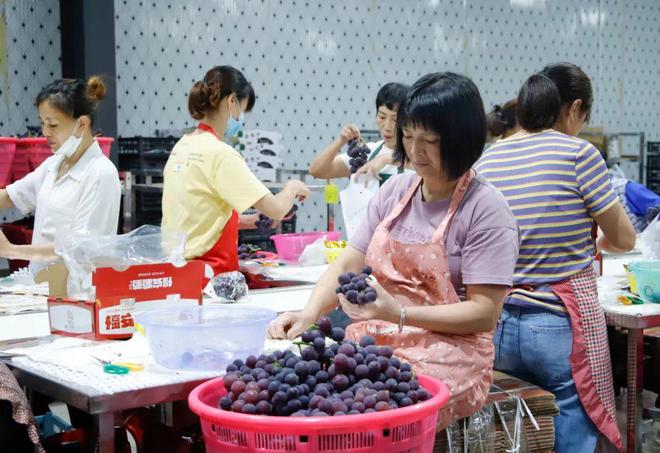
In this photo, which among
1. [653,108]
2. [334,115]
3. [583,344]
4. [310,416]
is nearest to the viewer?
[310,416]

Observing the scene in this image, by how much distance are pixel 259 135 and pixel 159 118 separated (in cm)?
91

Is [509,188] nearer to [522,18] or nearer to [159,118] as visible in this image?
[159,118]

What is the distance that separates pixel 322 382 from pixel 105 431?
568 mm

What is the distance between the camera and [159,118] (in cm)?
767

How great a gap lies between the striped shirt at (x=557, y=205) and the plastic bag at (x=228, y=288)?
1009 millimetres

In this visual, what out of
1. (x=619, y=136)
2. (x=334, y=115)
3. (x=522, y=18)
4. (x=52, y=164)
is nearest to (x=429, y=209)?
(x=52, y=164)

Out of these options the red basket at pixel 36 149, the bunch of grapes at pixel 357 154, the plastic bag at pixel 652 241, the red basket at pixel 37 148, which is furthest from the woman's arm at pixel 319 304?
the red basket at pixel 36 149

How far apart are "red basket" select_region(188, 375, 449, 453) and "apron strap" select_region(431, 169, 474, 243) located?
576 mm

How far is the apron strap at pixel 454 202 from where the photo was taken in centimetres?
226

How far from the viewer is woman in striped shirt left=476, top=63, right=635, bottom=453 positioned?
2.87 meters

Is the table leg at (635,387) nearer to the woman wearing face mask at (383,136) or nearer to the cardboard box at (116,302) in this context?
the woman wearing face mask at (383,136)

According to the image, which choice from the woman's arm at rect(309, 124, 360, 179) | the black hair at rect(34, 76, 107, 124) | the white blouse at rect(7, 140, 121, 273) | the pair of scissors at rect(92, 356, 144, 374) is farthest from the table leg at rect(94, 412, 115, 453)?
the woman's arm at rect(309, 124, 360, 179)

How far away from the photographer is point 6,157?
536 cm

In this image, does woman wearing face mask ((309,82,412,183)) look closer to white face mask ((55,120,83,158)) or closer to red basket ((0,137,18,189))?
white face mask ((55,120,83,158))
